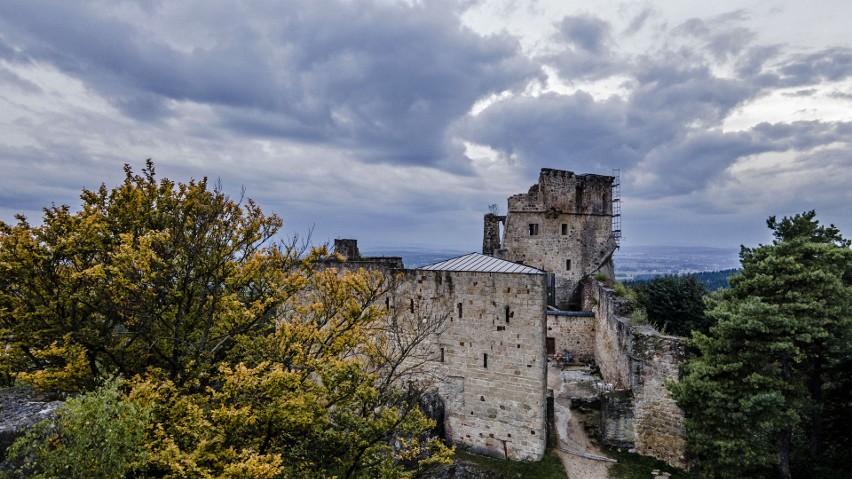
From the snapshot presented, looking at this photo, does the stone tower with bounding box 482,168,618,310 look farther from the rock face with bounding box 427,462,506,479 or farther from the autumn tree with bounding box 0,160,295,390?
the autumn tree with bounding box 0,160,295,390

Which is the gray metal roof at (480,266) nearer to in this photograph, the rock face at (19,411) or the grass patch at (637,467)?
the grass patch at (637,467)

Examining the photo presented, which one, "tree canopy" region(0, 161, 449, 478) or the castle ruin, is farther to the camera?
the castle ruin

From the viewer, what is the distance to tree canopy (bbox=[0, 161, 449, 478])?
356 inches

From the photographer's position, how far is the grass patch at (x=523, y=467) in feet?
47.5

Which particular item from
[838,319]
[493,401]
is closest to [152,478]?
[493,401]

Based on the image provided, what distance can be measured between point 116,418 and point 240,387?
2192 millimetres

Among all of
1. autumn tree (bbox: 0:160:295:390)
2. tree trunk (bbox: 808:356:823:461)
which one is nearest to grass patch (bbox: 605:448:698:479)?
tree trunk (bbox: 808:356:823:461)

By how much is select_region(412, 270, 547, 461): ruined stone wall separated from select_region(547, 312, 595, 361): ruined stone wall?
10987mm

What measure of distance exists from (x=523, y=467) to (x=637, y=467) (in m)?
4.16

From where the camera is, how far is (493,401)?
15695 mm

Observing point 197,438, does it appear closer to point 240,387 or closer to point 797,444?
point 240,387

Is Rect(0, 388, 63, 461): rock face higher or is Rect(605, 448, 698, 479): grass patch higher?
Rect(0, 388, 63, 461): rock face

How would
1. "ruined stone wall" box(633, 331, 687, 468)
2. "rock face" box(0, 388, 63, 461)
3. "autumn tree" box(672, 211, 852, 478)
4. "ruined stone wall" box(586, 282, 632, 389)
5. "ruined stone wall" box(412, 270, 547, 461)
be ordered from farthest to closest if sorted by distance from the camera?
"ruined stone wall" box(586, 282, 632, 389), "ruined stone wall" box(633, 331, 687, 468), "ruined stone wall" box(412, 270, 547, 461), "autumn tree" box(672, 211, 852, 478), "rock face" box(0, 388, 63, 461)

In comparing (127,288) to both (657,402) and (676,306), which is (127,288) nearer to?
(657,402)
